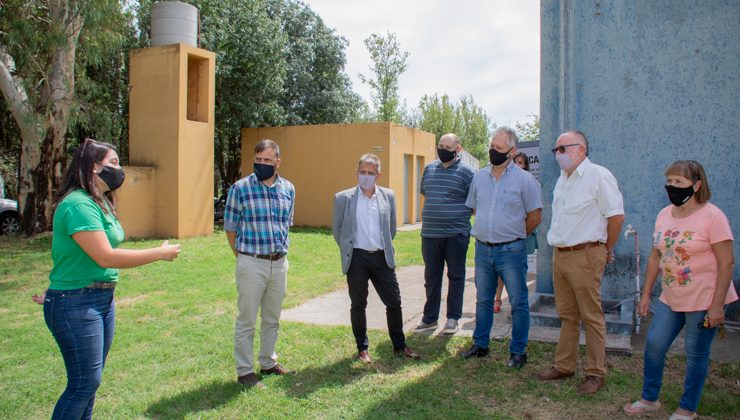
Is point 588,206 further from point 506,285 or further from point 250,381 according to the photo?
point 250,381

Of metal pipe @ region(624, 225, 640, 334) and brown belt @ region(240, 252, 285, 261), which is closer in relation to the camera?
brown belt @ region(240, 252, 285, 261)

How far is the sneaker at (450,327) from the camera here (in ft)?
19.9

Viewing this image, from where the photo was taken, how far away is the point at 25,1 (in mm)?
14242

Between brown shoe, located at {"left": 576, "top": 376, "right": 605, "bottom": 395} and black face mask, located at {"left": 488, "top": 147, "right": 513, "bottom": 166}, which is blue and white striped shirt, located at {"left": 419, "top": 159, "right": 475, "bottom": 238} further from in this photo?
brown shoe, located at {"left": 576, "top": 376, "right": 605, "bottom": 395}

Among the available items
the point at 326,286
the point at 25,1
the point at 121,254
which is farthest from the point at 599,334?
the point at 25,1

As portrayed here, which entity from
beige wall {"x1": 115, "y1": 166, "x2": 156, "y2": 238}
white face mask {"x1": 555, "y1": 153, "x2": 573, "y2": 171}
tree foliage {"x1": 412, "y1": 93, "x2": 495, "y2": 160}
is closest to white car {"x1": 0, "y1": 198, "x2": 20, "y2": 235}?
beige wall {"x1": 115, "y1": 166, "x2": 156, "y2": 238}

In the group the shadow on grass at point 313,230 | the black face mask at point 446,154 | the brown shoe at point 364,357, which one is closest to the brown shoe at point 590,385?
the brown shoe at point 364,357

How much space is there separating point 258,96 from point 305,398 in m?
17.8

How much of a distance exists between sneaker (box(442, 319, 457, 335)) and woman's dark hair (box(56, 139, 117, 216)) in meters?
3.74

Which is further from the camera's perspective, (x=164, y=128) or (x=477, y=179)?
(x=164, y=128)

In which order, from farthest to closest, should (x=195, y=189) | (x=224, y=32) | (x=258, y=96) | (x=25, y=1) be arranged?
(x=258, y=96), (x=224, y=32), (x=195, y=189), (x=25, y=1)

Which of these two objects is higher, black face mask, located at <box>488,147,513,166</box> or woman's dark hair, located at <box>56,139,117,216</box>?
black face mask, located at <box>488,147,513,166</box>

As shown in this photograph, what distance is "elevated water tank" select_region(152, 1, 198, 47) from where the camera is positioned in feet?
50.2

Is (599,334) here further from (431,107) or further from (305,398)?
(431,107)
